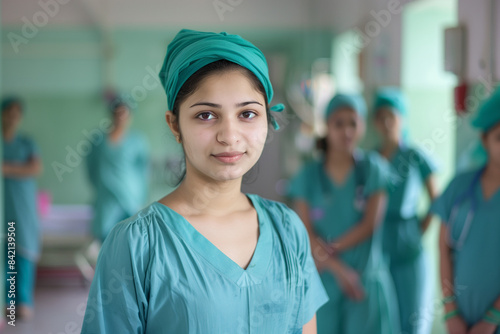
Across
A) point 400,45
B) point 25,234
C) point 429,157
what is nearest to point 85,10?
point 25,234

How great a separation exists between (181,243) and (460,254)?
3.98 feet

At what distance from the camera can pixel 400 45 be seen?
10.5ft

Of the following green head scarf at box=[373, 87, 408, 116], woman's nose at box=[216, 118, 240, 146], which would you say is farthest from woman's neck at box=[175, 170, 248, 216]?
green head scarf at box=[373, 87, 408, 116]

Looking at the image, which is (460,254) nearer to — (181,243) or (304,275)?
(304,275)

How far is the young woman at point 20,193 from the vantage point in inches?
127

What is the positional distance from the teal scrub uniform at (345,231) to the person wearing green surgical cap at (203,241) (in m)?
1.21

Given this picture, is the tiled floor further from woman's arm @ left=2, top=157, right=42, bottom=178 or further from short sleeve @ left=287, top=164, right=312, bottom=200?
short sleeve @ left=287, top=164, right=312, bottom=200

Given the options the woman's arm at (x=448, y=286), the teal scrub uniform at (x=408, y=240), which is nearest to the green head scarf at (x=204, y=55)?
the woman's arm at (x=448, y=286)

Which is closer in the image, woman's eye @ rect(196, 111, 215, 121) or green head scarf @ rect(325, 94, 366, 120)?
woman's eye @ rect(196, 111, 215, 121)

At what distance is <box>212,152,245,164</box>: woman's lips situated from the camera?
0.79 m

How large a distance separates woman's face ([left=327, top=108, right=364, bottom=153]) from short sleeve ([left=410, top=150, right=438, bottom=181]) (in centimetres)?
50

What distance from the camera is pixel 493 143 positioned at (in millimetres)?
1655

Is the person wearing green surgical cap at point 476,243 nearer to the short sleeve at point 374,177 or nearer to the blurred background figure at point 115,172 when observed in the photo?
the short sleeve at point 374,177

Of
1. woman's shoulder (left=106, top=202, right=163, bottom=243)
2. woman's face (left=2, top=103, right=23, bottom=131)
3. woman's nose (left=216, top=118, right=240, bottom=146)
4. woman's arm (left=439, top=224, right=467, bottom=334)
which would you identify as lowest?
woman's arm (left=439, top=224, right=467, bottom=334)
